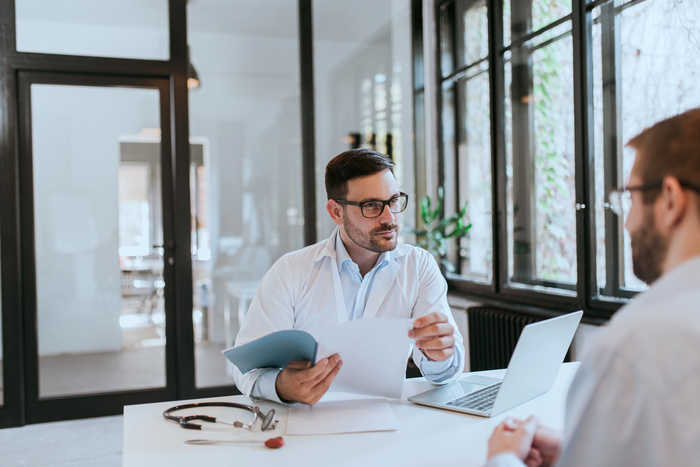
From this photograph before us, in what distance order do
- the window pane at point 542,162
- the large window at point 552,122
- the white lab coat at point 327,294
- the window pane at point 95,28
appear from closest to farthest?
the white lab coat at point 327,294
the large window at point 552,122
the window pane at point 542,162
the window pane at point 95,28

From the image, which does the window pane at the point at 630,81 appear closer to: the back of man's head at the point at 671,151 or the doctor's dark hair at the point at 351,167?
the doctor's dark hair at the point at 351,167

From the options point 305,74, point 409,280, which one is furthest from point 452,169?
point 409,280

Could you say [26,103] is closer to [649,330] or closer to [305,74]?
[305,74]

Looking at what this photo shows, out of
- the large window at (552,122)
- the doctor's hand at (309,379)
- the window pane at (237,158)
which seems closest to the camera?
the doctor's hand at (309,379)

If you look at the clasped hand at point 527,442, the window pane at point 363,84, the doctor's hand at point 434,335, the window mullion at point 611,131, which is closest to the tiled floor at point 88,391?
the window pane at point 363,84

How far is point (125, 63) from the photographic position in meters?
3.85

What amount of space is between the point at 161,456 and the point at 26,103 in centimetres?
332

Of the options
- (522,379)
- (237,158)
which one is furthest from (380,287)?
(237,158)

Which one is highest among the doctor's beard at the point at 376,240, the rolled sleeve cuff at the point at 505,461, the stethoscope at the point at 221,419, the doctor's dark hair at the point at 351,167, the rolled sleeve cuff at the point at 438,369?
the doctor's dark hair at the point at 351,167

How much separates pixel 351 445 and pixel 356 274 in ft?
2.56

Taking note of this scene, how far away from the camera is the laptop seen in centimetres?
130

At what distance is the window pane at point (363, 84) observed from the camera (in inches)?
172

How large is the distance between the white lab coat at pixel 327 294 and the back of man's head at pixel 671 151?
974mm

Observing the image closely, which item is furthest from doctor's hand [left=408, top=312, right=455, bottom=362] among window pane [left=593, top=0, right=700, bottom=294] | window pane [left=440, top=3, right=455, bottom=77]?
window pane [left=440, top=3, right=455, bottom=77]
